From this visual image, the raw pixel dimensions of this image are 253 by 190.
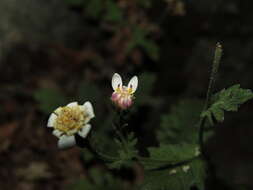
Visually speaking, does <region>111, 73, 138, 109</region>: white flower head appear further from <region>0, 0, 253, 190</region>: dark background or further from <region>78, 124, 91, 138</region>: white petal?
<region>0, 0, 253, 190</region>: dark background

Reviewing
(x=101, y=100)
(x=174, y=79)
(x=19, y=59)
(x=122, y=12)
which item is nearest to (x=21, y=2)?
(x=19, y=59)

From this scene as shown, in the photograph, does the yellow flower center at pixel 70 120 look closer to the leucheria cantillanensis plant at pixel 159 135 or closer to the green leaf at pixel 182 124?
the leucheria cantillanensis plant at pixel 159 135

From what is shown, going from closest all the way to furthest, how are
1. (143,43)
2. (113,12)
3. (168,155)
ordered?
(168,155), (143,43), (113,12)

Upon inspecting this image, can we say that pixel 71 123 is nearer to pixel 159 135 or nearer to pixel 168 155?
pixel 168 155

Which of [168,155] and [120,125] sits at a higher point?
[120,125]

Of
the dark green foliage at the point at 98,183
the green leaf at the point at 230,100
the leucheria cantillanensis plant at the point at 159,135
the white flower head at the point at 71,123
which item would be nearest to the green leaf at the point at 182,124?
the leucheria cantillanensis plant at the point at 159,135

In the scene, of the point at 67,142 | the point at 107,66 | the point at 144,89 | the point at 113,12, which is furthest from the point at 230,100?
the point at 107,66

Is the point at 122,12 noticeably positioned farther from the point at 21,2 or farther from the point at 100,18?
the point at 21,2

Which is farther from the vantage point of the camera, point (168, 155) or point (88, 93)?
point (88, 93)
